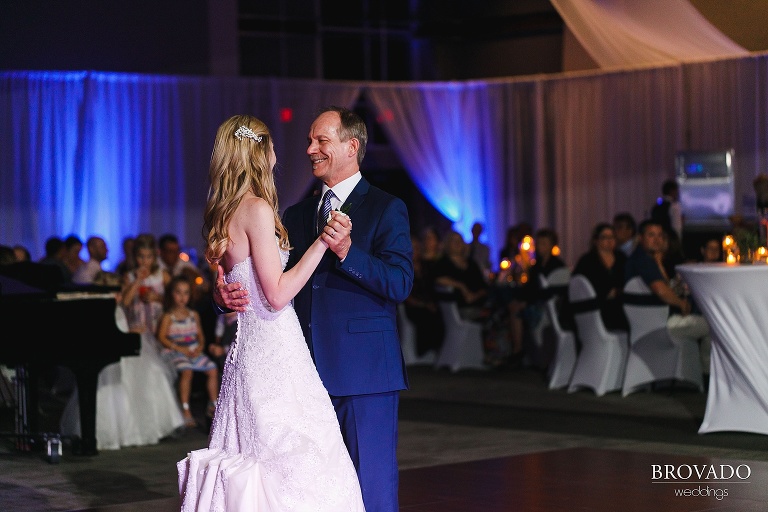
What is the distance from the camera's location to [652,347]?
9.70 metres

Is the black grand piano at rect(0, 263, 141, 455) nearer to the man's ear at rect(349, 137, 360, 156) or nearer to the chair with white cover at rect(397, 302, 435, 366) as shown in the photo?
the man's ear at rect(349, 137, 360, 156)

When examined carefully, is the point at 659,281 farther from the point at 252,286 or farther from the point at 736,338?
the point at 252,286

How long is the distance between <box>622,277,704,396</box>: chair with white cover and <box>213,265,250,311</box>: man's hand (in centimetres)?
619

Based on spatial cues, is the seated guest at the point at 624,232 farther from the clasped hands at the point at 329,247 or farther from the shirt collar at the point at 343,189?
the clasped hands at the point at 329,247

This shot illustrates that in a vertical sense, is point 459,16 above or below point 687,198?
above

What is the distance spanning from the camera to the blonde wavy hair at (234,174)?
3803 mm

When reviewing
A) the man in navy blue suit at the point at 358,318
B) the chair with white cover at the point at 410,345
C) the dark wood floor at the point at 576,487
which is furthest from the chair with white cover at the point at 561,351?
the man in navy blue suit at the point at 358,318

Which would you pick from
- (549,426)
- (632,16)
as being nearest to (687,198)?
(632,16)

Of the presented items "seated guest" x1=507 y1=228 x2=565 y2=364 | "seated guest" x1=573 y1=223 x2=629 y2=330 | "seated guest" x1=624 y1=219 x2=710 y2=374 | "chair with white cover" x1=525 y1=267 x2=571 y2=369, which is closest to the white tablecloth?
"seated guest" x1=624 y1=219 x2=710 y2=374

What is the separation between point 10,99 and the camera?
14.3 metres

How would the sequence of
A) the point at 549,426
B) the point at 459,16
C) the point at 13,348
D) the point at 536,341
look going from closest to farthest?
the point at 13,348 < the point at 549,426 < the point at 536,341 < the point at 459,16

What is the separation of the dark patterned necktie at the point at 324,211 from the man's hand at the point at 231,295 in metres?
0.37

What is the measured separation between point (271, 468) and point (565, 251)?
41.7 ft

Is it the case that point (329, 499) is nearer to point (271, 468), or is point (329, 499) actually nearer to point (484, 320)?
point (271, 468)
